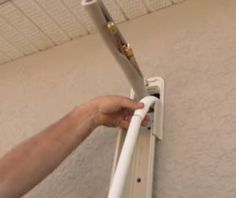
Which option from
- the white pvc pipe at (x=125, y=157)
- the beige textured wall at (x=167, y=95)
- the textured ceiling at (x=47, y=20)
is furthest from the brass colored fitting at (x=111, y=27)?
the textured ceiling at (x=47, y=20)

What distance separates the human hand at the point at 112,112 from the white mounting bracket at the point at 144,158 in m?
0.02

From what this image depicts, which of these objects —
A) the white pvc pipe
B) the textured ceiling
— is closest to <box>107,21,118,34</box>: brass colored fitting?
the white pvc pipe

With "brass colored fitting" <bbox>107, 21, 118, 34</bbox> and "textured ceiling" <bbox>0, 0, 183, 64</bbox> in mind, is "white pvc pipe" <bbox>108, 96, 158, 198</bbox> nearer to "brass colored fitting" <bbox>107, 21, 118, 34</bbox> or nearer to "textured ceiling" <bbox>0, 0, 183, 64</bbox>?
"brass colored fitting" <bbox>107, 21, 118, 34</bbox>

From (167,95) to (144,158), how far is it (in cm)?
16

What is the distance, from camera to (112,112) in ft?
2.12

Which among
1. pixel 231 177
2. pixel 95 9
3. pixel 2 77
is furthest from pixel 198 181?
pixel 2 77

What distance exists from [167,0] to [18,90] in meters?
0.52

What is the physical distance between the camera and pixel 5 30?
3.26ft

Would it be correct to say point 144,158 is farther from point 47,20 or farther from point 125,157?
point 47,20

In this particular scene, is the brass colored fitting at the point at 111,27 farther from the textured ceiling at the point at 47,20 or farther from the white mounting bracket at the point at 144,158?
the textured ceiling at the point at 47,20

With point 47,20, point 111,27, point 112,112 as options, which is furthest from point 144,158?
point 47,20

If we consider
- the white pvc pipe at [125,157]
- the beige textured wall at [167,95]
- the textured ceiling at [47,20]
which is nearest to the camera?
the white pvc pipe at [125,157]

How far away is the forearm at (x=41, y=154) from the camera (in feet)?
Result: 1.92

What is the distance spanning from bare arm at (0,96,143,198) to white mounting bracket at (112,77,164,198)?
47 millimetres
